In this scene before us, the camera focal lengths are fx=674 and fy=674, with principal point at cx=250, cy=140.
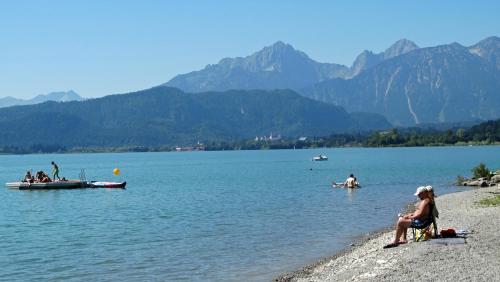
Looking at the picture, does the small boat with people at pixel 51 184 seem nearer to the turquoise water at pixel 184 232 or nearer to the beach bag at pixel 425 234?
the turquoise water at pixel 184 232

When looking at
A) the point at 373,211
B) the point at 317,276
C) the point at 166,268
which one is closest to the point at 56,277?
the point at 166,268

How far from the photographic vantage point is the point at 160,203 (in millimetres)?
58250

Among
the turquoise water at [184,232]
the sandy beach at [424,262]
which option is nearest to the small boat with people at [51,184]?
the turquoise water at [184,232]

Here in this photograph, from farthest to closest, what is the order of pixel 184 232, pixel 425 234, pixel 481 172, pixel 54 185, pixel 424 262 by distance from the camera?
1. pixel 54 185
2. pixel 481 172
3. pixel 184 232
4. pixel 425 234
5. pixel 424 262

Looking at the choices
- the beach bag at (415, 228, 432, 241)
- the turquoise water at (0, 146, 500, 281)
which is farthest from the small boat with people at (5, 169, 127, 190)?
the beach bag at (415, 228, 432, 241)

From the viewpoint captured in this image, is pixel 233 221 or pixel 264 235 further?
pixel 233 221

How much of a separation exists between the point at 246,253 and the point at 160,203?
99.5 ft

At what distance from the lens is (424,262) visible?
19.5 meters

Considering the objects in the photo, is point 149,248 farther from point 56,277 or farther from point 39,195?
point 39,195

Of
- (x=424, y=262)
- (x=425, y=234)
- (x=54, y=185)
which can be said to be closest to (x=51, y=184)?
(x=54, y=185)

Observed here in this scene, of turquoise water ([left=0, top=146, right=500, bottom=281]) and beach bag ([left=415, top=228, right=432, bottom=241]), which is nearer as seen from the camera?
beach bag ([left=415, top=228, right=432, bottom=241])

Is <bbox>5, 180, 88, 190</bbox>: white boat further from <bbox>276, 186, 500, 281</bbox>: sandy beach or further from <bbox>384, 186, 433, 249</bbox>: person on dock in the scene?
<bbox>384, 186, 433, 249</bbox>: person on dock

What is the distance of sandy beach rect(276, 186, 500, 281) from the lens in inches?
711

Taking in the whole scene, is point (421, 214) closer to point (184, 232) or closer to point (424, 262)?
point (424, 262)
